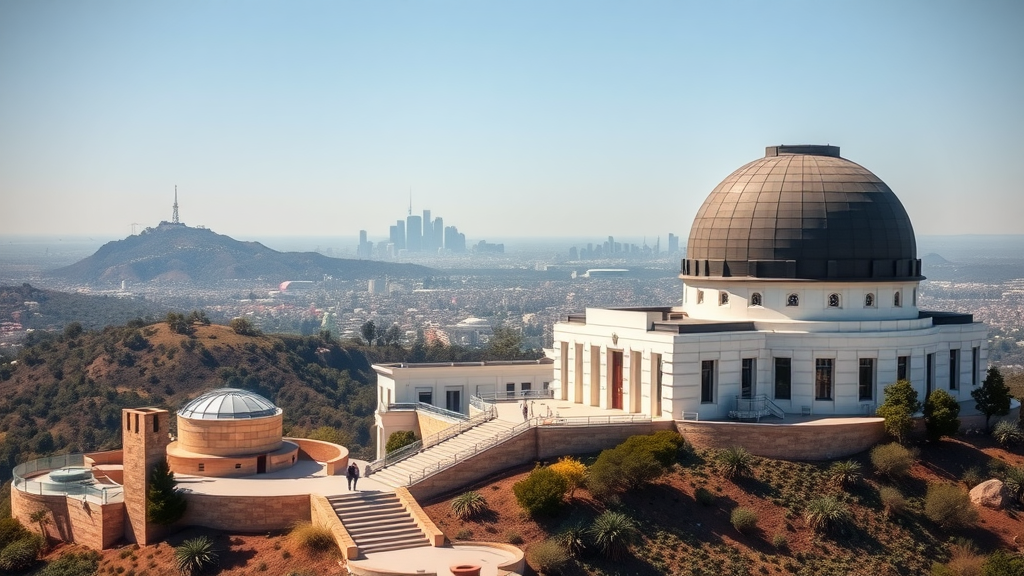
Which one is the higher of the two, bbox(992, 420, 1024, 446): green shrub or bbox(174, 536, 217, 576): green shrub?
bbox(992, 420, 1024, 446): green shrub

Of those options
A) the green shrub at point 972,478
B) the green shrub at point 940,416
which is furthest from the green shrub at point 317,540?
the green shrub at point 940,416

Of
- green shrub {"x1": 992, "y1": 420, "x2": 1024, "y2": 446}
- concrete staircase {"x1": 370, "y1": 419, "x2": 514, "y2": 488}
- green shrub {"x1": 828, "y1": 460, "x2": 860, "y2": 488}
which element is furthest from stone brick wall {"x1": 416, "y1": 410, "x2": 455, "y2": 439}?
green shrub {"x1": 992, "y1": 420, "x2": 1024, "y2": 446}

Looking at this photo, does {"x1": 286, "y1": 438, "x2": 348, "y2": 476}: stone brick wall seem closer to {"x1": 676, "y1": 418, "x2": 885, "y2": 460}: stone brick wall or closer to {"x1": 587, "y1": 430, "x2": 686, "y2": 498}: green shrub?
{"x1": 587, "y1": 430, "x2": 686, "y2": 498}: green shrub

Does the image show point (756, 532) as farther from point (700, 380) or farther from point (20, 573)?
point (20, 573)

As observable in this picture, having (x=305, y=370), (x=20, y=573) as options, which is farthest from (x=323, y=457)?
(x=305, y=370)

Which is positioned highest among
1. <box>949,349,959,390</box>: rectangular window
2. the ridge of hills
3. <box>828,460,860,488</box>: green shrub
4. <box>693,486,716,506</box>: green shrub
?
<box>949,349,959,390</box>: rectangular window

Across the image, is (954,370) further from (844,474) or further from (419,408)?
(419,408)
